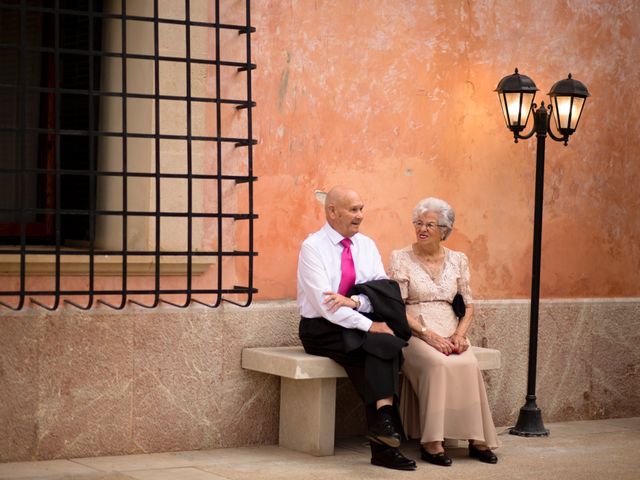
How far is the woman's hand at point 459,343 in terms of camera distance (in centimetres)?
648

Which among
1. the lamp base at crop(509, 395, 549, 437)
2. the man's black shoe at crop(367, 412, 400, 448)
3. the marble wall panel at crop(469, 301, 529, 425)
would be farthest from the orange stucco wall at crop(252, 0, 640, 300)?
the man's black shoe at crop(367, 412, 400, 448)

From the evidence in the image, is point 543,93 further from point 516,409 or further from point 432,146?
point 516,409

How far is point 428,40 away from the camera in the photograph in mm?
7223

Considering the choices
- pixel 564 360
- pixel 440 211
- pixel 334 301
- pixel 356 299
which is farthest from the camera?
pixel 564 360

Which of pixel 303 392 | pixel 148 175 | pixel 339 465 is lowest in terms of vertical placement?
pixel 339 465

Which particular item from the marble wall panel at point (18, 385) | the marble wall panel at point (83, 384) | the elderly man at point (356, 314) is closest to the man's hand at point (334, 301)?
the elderly man at point (356, 314)

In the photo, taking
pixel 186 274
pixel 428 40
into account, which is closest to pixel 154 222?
pixel 186 274

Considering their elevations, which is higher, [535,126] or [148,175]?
[535,126]

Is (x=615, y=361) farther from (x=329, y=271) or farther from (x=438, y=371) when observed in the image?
(x=329, y=271)

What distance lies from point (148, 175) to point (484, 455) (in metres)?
2.32

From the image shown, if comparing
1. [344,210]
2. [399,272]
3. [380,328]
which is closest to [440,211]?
[399,272]

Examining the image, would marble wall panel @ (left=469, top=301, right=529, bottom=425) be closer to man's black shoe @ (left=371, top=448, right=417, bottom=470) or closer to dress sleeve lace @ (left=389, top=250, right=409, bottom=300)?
dress sleeve lace @ (left=389, top=250, right=409, bottom=300)

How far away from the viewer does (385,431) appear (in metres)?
5.96

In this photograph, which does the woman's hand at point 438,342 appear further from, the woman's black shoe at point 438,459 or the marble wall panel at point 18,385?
the marble wall panel at point 18,385
